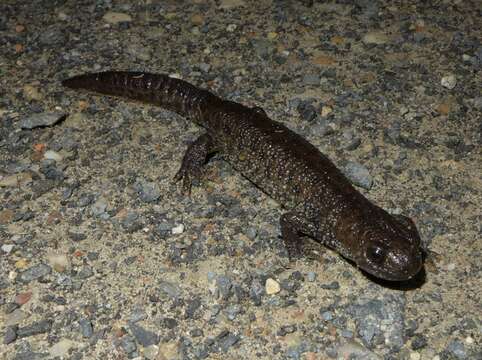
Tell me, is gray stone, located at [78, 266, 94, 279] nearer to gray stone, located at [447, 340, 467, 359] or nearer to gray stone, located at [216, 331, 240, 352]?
gray stone, located at [216, 331, 240, 352]

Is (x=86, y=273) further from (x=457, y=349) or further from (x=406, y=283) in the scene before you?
(x=457, y=349)

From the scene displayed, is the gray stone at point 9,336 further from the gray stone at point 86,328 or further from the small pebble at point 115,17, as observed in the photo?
the small pebble at point 115,17

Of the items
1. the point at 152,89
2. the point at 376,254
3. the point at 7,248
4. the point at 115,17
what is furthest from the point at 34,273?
the point at 115,17

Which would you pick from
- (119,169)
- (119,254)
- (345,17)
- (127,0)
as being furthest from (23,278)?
(345,17)

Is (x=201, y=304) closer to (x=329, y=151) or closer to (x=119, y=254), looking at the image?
(x=119, y=254)

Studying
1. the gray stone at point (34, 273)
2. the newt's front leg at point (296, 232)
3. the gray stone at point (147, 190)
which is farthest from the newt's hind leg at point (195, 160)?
the gray stone at point (34, 273)

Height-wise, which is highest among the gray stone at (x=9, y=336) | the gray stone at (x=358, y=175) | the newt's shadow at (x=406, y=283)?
the gray stone at (x=358, y=175)
